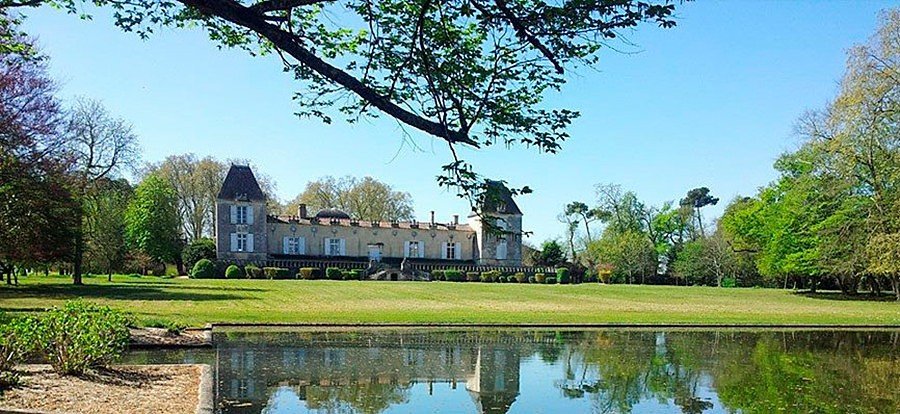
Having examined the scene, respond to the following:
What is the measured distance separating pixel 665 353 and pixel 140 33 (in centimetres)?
1182

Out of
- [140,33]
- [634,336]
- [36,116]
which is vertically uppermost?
[36,116]

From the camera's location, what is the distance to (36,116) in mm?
24906

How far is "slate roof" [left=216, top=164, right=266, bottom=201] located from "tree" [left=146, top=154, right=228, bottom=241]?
4.31m

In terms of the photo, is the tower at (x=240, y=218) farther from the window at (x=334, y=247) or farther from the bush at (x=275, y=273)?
the bush at (x=275, y=273)

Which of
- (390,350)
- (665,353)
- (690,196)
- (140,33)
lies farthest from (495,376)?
(690,196)

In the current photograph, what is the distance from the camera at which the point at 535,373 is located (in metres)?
11.3

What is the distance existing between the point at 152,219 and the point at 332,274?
14.2 meters

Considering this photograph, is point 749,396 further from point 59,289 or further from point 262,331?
point 59,289

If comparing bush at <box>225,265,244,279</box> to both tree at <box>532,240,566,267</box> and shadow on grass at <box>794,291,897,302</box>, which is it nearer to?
tree at <box>532,240,566,267</box>

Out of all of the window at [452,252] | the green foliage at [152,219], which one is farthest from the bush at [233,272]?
the window at [452,252]

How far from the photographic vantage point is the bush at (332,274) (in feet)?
163

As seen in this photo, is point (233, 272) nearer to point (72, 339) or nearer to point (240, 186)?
point (240, 186)

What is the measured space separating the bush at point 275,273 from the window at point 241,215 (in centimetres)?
734

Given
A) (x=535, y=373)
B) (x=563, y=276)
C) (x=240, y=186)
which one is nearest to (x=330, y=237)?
(x=240, y=186)
